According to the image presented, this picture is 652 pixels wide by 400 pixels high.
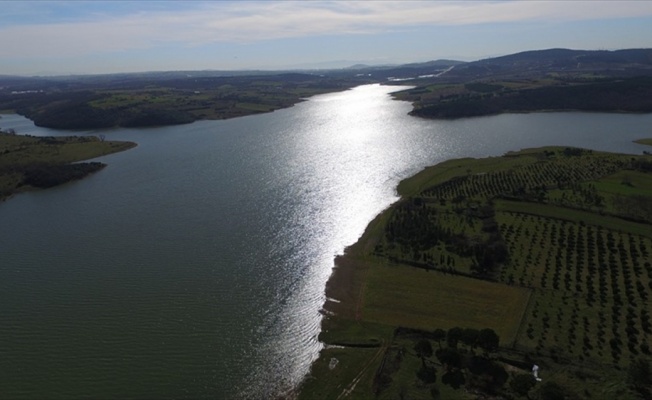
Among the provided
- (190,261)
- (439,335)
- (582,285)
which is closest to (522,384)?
(439,335)

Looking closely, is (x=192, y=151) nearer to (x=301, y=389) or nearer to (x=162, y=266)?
(x=162, y=266)

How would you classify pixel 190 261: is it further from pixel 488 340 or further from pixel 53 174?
pixel 53 174

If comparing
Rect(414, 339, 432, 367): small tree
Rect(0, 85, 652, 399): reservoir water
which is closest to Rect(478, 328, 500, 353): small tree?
Rect(414, 339, 432, 367): small tree

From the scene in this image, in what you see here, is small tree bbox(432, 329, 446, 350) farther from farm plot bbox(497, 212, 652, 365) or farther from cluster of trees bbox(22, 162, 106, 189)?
cluster of trees bbox(22, 162, 106, 189)

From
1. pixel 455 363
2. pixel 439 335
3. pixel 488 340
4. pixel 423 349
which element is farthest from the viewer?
pixel 439 335

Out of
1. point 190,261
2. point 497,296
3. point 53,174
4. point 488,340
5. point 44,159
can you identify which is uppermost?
point 44,159

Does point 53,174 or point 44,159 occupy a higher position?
point 44,159
